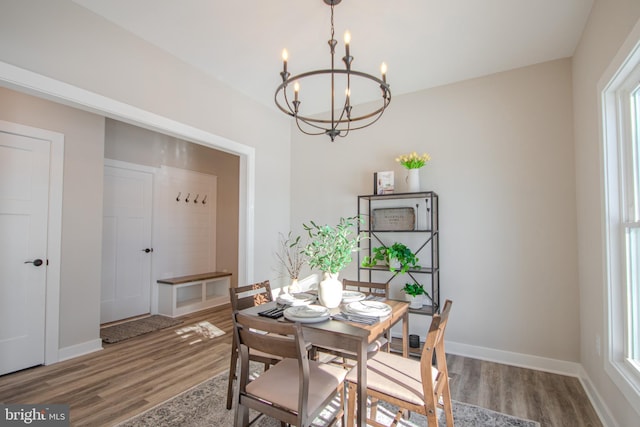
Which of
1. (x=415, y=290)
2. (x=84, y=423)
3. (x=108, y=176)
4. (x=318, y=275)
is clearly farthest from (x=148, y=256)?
(x=415, y=290)

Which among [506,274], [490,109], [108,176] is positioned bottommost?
[506,274]

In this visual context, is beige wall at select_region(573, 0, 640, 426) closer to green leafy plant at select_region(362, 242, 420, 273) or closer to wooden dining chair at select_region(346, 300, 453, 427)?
wooden dining chair at select_region(346, 300, 453, 427)

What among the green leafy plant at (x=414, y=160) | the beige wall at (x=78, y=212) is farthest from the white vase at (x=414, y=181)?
the beige wall at (x=78, y=212)

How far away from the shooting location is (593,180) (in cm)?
222

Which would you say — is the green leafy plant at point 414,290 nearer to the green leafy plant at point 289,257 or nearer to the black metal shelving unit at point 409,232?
the black metal shelving unit at point 409,232

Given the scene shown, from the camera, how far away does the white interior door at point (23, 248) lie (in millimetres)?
2785

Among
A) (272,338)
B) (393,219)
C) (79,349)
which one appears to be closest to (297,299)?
(272,338)

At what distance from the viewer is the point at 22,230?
288cm

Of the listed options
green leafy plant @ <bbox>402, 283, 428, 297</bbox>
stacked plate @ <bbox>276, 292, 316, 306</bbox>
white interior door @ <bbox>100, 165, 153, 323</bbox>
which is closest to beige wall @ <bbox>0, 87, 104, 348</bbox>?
white interior door @ <bbox>100, 165, 153, 323</bbox>

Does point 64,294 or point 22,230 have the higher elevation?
point 22,230

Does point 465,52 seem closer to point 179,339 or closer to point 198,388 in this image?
point 198,388

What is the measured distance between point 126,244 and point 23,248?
1.56m

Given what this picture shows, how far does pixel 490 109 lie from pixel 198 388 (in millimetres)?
3633

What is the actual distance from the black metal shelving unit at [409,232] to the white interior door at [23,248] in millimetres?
3133
